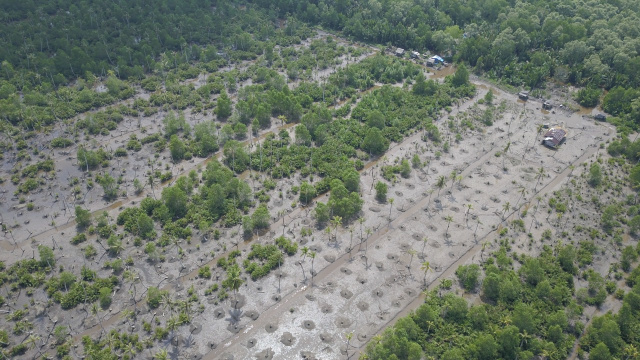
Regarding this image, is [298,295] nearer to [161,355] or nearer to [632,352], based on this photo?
[161,355]

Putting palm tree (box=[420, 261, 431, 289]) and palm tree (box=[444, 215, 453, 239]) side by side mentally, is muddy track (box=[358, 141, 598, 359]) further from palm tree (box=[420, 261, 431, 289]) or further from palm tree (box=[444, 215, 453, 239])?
palm tree (box=[444, 215, 453, 239])

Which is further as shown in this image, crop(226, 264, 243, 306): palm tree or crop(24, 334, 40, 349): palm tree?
crop(226, 264, 243, 306): palm tree

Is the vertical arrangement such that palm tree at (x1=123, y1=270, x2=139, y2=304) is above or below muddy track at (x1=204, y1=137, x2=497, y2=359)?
above

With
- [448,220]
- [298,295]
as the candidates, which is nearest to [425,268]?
[448,220]

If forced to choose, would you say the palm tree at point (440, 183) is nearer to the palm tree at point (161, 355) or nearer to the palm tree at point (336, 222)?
the palm tree at point (336, 222)

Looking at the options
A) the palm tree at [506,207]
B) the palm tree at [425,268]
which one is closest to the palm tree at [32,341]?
the palm tree at [425,268]

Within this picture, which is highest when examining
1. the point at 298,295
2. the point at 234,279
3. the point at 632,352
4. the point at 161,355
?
the point at 234,279

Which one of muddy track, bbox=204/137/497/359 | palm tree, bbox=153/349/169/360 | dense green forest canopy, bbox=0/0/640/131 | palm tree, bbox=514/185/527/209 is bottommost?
muddy track, bbox=204/137/497/359

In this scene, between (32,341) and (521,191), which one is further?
(521,191)

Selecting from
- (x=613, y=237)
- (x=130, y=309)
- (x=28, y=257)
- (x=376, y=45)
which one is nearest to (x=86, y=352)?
(x=130, y=309)

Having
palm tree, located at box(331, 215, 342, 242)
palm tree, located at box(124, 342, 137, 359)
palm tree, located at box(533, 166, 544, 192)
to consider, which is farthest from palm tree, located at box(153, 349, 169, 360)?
palm tree, located at box(533, 166, 544, 192)

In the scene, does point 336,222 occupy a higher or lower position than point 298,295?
higher
